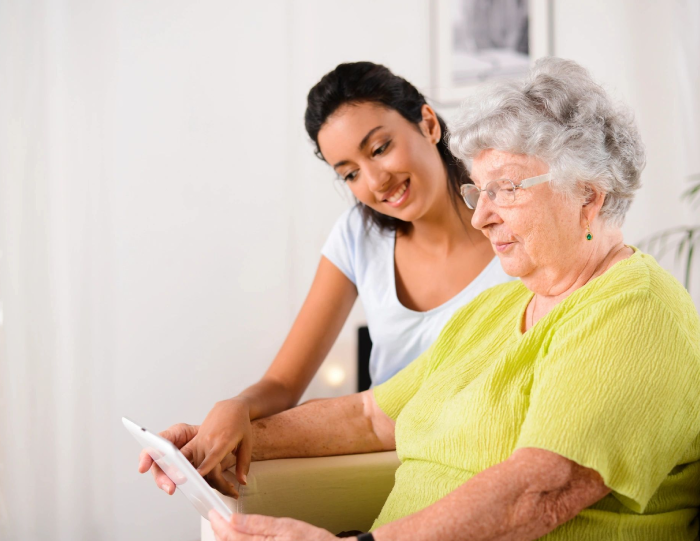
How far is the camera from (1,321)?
217cm

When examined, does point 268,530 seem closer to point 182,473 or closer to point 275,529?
point 275,529

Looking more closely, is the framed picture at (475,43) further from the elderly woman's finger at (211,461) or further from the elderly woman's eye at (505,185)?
the elderly woman's finger at (211,461)

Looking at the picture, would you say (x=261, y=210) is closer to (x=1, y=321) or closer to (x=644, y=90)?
(x=1, y=321)

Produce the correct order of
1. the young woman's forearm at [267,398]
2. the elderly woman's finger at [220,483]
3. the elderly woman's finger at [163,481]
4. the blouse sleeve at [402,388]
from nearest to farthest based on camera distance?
the elderly woman's finger at [163,481] → the elderly woman's finger at [220,483] → the blouse sleeve at [402,388] → the young woman's forearm at [267,398]

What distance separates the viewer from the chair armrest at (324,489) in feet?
4.59

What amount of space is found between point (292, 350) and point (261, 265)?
97cm

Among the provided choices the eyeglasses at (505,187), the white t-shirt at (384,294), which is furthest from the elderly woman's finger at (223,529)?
the white t-shirt at (384,294)

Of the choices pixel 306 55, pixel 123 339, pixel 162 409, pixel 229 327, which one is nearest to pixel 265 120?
pixel 306 55

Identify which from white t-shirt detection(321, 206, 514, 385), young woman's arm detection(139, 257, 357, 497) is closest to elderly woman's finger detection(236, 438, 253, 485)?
young woman's arm detection(139, 257, 357, 497)

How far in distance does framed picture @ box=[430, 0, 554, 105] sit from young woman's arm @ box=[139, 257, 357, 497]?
1.29 metres

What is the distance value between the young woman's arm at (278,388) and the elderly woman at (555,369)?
0.33 m

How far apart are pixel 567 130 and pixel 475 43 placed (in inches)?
76.1

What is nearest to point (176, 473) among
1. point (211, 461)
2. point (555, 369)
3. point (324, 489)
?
point (211, 461)

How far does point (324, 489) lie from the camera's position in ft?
4.72
